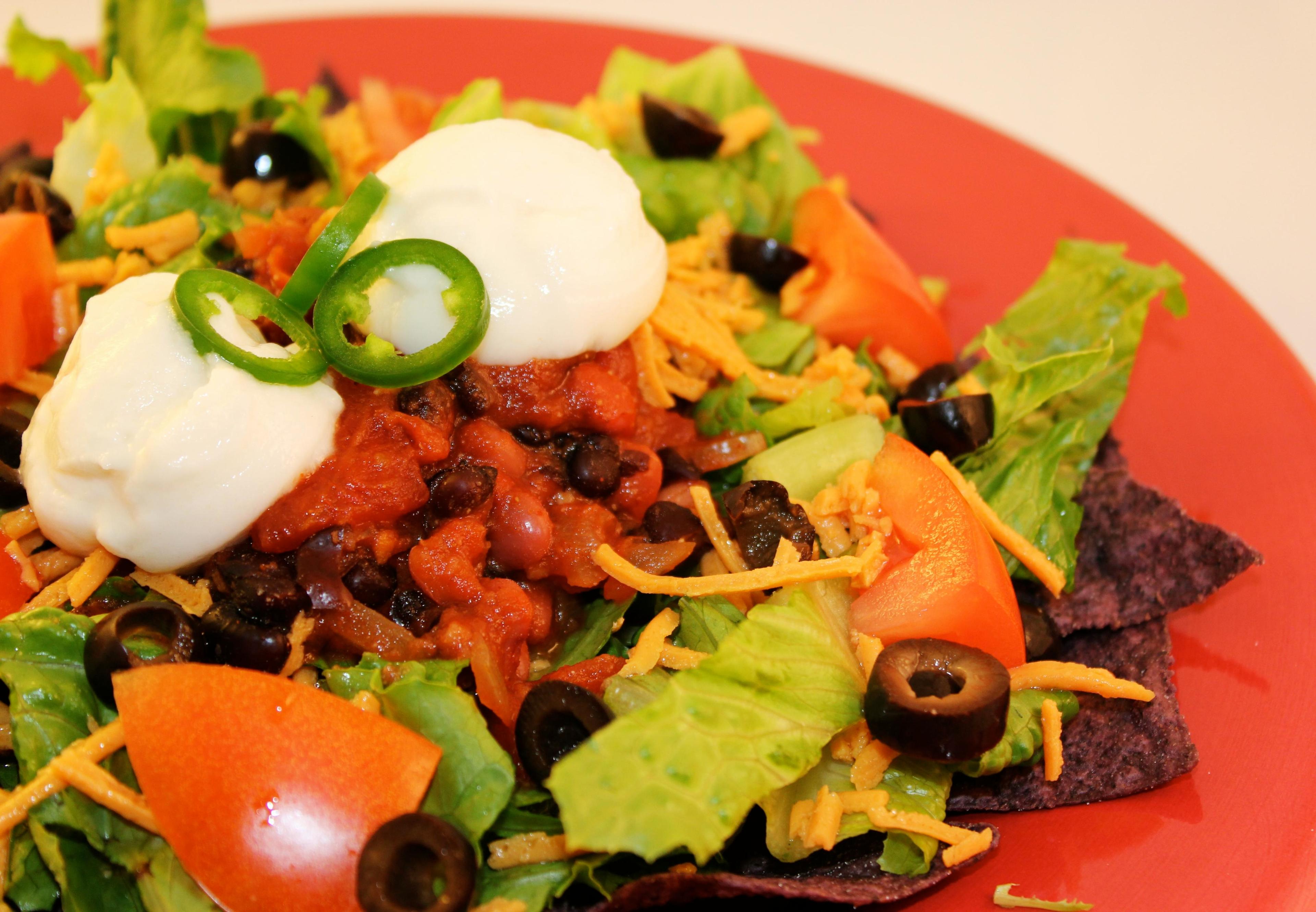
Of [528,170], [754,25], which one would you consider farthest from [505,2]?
[528,170]

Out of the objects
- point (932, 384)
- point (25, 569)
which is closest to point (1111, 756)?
point (932, 384)

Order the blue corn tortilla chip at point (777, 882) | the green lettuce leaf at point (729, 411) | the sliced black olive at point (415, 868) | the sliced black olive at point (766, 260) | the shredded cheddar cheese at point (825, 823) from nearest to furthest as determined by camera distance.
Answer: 1. the sliced black olive at point (415, 868)
2. the blue corn tortilla chip at point (777, 882)
3. the shredded cheddar cheese at point (825, 823)
4. the green lettuce leaf at point (729, 411)
5. the sliced black olive at point (766, 260)

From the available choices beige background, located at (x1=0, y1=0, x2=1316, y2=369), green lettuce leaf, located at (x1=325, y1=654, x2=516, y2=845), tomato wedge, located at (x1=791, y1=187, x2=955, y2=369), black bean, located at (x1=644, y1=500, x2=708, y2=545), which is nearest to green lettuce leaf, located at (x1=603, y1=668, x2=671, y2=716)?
green lettuce leaf, located at (x1=325, y1=654, x2=516, y2=845)

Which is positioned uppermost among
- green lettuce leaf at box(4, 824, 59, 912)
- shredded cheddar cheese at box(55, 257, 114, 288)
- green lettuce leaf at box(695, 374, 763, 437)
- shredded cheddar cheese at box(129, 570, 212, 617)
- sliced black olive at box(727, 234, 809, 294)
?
sliced black olive at box(727, 234, 809, 294)

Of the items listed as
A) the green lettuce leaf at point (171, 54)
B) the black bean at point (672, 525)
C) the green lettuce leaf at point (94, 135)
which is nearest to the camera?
the black bean at point (672, 525)

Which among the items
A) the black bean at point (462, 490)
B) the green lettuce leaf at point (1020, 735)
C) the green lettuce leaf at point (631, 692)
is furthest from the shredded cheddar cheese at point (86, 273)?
the green lettuce leaf at point (1020, 735)

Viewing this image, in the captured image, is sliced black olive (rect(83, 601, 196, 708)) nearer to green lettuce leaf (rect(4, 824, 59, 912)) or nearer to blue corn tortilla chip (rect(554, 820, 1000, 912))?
green lettuce leaf (rect(4, 824, 59, 912))

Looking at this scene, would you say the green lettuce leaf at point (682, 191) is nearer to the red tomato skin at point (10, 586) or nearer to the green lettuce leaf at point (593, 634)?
the green lettuce leaf at point (593, 634)
